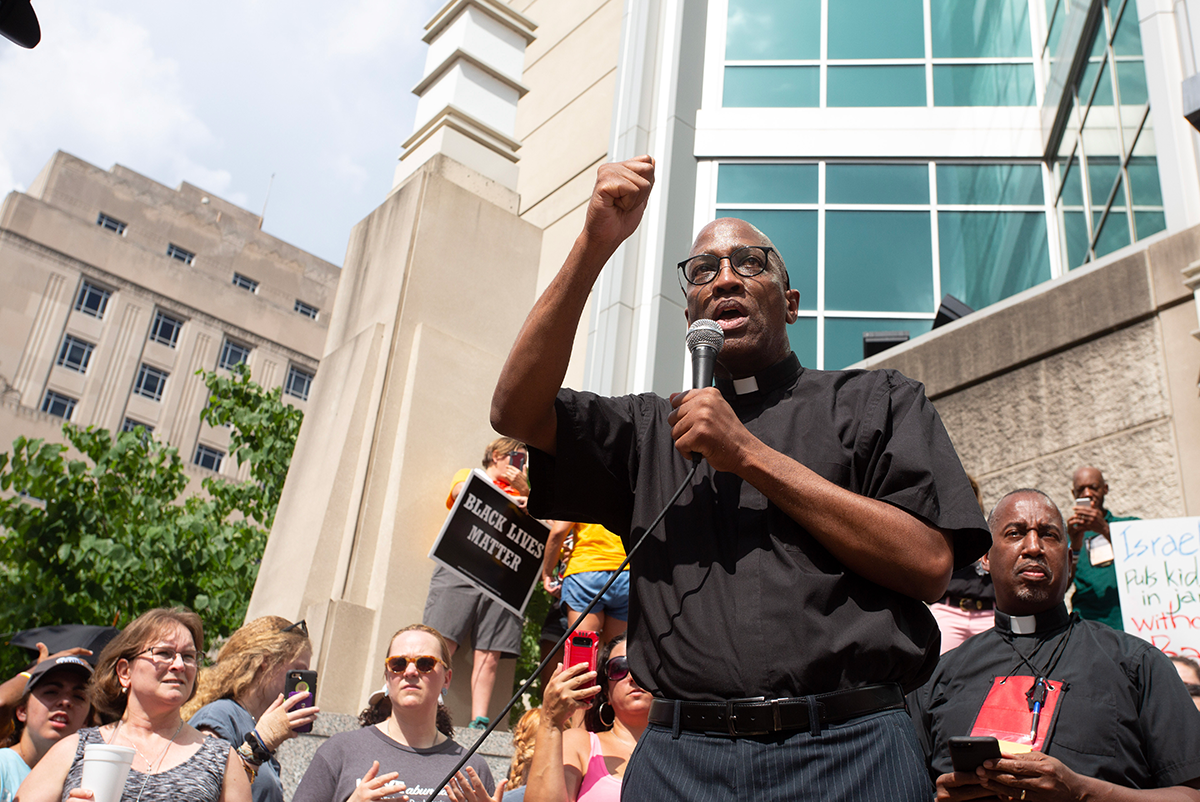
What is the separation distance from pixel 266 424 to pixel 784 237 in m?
8.88

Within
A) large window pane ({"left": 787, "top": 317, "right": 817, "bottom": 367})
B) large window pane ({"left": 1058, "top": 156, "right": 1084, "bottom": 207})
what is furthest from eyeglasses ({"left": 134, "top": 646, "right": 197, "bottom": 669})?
large window pane ({"left": 1058, "top": 156, "right": 1084, "bottom": 207})

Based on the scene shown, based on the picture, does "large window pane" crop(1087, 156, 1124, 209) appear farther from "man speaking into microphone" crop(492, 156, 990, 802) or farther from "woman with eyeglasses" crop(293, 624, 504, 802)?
"man speaking into microphone" crop(492, 156, 990, 802)

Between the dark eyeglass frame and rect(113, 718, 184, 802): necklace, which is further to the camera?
the dark eyeglass frame

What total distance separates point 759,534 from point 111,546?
1289 cm

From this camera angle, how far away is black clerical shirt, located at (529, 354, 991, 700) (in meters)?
2.14

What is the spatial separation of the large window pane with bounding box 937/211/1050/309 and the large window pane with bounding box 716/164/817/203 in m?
1.74

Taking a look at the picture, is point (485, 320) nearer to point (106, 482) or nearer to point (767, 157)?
point (767, 157)

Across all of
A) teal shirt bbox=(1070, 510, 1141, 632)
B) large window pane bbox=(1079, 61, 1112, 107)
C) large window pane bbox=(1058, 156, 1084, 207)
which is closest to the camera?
teal shirt bbox=(1070, 510, 1141, 632)

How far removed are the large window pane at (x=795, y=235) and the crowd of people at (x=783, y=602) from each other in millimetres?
9482

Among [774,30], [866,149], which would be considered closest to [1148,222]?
[866,149]

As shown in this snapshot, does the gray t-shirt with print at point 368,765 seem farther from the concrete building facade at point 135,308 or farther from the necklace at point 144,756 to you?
the concrete building facade at point 135,308

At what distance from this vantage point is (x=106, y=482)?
14.9 metres

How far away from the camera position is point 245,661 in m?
5.36

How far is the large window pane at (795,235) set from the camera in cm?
1353
